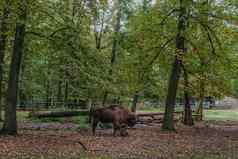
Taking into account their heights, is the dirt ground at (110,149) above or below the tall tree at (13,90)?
below

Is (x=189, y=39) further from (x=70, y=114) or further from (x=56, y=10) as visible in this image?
(x=70, y=114)

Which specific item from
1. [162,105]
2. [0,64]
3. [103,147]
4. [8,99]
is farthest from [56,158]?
[162,105]

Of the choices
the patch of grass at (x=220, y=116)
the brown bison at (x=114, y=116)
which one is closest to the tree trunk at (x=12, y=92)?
the brown bison at (x=114, y=116)

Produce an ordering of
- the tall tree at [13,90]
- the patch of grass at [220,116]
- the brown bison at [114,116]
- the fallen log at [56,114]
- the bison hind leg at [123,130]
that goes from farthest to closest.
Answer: the patch of grass at [220,116] → the fallen log at [56,114] → the brown bison at [114,116] → the bison hind leg at [123,130] → the tall tree at [13,90]

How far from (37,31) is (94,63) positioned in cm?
292

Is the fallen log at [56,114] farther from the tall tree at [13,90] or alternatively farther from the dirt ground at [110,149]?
the dirt ground at [110,149]

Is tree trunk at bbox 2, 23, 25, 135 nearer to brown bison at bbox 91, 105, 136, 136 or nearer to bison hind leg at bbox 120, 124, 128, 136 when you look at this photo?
brown bison at bbox 91, 105, 136, 136

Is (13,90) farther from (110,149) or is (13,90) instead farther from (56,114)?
(56,114)

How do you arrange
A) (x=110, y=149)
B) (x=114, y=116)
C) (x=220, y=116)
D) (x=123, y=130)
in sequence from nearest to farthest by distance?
(x=110, y=149)
(x=123, y=130)
(x=114, y=116)
(x=220, y=116)

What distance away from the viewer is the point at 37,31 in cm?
1645

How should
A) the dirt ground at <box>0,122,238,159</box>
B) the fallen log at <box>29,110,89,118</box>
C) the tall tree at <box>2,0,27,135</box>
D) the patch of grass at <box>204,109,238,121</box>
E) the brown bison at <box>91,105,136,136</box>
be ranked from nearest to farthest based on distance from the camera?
the dirt ground at <box>0,122,238,159</box> → the tall tree at <box>2,0,27,135</box> → the brown bison at <box>91,105,136,136</box> → the fallen log at <box>29,110,89,118</box> → the patch of grass at <box>204,109,238,121</box>

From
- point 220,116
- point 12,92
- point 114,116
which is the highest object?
point 12,92

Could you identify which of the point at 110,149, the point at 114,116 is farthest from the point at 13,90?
the point at 110,149

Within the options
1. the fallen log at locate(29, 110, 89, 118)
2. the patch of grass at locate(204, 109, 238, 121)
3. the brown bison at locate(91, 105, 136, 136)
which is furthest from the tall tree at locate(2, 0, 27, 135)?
the patch of grass at locate(204, 109, 238, 121)
